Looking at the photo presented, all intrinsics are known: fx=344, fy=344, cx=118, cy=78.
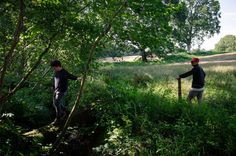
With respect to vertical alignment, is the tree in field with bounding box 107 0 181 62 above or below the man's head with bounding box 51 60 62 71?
above

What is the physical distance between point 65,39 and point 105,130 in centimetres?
299

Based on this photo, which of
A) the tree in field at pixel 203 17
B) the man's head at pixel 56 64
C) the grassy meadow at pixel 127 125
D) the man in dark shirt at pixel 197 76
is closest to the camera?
the grassy meadow at pixel 127 125

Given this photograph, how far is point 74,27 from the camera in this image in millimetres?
8547

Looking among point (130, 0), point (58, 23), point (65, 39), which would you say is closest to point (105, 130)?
point (65, 39)

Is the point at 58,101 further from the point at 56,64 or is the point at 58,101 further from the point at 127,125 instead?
the point at 127,125

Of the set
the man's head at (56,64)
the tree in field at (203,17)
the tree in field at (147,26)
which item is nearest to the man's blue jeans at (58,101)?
the man's head at (56,64)

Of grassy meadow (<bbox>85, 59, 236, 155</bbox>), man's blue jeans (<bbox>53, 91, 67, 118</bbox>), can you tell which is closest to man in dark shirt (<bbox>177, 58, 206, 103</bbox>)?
grassy meadow (<bbox>85, 59, 236, 155</bbox>)

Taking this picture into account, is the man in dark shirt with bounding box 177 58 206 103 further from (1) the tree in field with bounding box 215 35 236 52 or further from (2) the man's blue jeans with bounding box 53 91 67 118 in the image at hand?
(1) the tree in field with bounding box 215 35 236 52

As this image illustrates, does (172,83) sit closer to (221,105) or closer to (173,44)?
(221,105)

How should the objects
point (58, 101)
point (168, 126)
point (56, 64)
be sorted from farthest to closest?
point (58, 101) < point (56, 64) < point (168, 126)

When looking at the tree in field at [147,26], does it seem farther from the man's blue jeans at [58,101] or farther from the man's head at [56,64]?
the man's blue jeans at [58,101]

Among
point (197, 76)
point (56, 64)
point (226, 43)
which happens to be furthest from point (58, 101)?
point (226, 43)

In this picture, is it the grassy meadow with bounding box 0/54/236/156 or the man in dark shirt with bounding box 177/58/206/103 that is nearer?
the grassy meadow with bounding box 0/54/236/156

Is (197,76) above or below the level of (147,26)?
below
